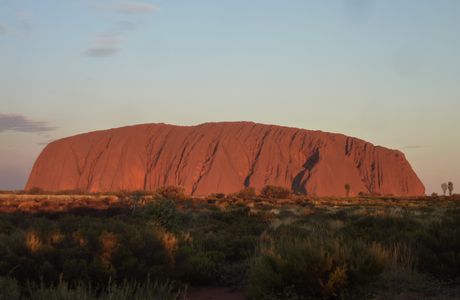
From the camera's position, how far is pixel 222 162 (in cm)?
9556

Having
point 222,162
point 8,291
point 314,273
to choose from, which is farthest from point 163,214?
point 222,162

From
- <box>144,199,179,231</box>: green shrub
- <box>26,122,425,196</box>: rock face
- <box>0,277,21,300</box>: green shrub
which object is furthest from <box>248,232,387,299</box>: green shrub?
<box>26,122,425,196</box>: rock face

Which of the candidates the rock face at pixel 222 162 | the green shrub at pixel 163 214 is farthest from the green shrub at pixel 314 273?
the rock face at pixel 222 162

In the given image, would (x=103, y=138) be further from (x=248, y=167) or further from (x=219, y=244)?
(x=219, y=244)

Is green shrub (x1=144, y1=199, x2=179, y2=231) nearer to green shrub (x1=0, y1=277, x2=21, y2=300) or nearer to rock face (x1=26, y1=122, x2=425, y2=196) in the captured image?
green shrub (x1=0, y1=277, x2=21, y2=300)

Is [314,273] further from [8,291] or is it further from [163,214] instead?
[163,214]

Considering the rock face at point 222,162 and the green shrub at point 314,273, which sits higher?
the rock face at point 222,162

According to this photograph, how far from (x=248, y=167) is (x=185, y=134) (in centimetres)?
1709

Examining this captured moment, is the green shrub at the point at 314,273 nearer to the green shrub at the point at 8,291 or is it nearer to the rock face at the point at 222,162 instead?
the green shrub at the point at 8,291

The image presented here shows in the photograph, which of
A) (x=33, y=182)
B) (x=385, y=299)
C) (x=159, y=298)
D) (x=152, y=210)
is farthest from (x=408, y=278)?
(x=33, y=182)

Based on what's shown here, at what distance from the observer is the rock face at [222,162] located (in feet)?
309

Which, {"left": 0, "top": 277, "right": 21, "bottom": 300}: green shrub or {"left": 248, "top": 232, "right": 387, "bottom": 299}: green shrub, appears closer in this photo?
{"left": 0, "top": 277, "right": 21, "bottom": 300}: green shrub

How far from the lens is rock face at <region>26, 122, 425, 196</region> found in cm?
9404

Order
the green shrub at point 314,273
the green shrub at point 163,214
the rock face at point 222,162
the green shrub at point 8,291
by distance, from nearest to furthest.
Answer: the green shrub at point 8,291 → the green shrub at point 314,273 → the green shrub at point 163,214 → the rock face at point 222,162
